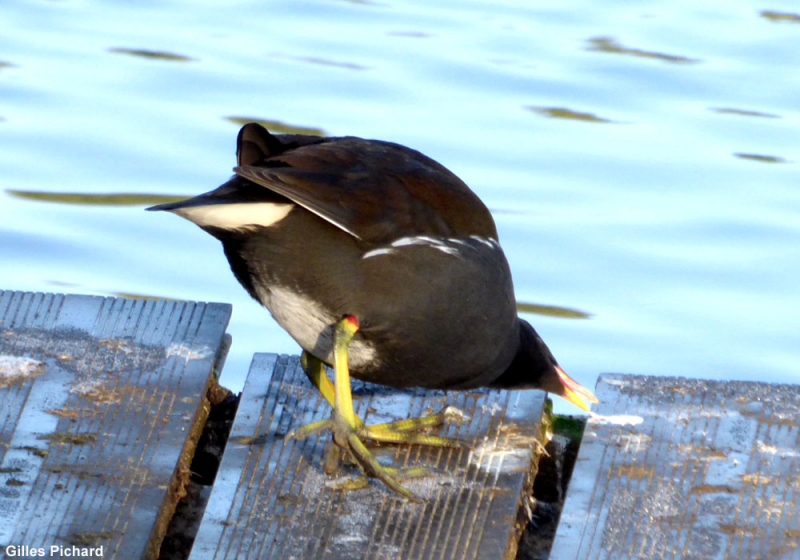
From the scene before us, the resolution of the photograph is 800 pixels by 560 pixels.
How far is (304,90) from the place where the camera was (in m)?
7.51

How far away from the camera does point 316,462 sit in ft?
10.1

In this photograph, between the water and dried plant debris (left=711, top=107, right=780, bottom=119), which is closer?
the water

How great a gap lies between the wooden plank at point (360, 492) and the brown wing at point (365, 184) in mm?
418

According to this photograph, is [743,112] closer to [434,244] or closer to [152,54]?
[152,54]

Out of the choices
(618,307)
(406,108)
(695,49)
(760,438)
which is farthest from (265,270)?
(695,49)

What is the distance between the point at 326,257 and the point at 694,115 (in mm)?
4566

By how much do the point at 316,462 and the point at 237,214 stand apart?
0.52m

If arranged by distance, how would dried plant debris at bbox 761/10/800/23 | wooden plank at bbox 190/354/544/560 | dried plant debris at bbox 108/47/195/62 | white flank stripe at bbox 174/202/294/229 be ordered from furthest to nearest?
dried plant debris at bbox 761/10/800/23, dried plant debris at bbox 108/47/195/62, white flank stripe at bbox 174/202/294/229, wooden plank at bbox 190/354/544/560

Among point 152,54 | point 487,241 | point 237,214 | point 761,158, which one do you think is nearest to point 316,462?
point 237,214

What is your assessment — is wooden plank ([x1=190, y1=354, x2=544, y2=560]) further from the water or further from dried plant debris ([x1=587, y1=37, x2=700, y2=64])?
dried plant debris ([x1=587, y1=37, x2=700, y2=64])

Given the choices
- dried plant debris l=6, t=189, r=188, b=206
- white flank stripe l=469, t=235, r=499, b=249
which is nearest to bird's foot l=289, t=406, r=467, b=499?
white flank stripe l=469, t=235, r=499, b=249

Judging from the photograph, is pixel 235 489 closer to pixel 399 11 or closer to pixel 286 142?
pixel 286 142

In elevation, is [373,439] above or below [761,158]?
above

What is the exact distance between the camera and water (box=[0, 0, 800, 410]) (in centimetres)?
582
